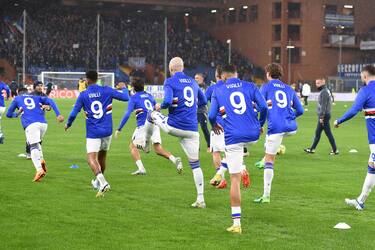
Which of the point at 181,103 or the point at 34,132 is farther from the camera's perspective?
the point at 34,132

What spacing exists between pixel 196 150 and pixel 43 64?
2561 inches

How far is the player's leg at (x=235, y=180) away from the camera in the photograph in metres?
9.93

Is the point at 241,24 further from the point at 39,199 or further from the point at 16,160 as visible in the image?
the point at 39,199

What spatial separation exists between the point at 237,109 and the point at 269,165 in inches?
93.5

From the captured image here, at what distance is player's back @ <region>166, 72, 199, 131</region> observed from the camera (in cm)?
1195

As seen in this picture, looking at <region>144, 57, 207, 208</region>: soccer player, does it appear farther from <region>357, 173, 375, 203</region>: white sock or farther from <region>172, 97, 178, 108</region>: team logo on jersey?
<region>357, 173, 375, 203</region>: white sock

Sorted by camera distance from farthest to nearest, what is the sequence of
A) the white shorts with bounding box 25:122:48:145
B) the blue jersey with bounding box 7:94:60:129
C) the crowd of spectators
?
the crowd of spectators
the blue jersey with bounding box 7:94:60:129
the white shorts with bounding box 25:122:48:145

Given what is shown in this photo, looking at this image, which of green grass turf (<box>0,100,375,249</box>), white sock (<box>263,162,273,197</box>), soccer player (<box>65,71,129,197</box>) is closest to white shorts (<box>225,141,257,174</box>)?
green grass turf (<box>0,100,375,249</box>)

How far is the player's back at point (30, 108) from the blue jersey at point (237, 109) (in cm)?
631

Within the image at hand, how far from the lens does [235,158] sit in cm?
1027

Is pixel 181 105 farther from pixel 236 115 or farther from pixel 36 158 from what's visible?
pixel 36 158

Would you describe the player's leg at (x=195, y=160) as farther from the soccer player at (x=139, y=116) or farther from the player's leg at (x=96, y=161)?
the soccer player at (x=139, y=116)

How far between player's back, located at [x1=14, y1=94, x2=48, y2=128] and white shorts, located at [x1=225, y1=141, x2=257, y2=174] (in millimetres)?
6561

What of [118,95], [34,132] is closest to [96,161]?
[118,95]
